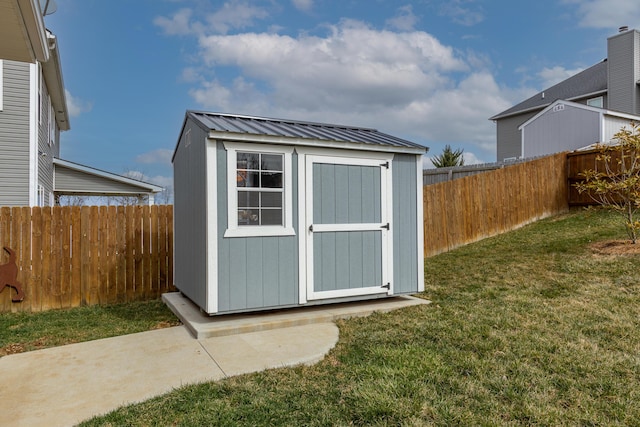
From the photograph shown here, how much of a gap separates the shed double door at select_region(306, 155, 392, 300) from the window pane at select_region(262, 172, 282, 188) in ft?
1.18

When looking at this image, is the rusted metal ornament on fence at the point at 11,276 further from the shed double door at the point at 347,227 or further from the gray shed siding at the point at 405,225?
the gray shed siding at the point at 405,225

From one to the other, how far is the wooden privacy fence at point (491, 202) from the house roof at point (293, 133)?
371 cm

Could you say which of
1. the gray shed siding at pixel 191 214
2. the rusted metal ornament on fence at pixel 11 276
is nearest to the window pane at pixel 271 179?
the gray shed siding at pixel 191 214

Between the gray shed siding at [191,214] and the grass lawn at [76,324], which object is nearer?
the grass lawn at [76,324]

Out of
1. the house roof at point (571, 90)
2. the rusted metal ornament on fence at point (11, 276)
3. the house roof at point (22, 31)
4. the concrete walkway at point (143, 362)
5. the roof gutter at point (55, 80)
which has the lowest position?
the concrete walkway at point (143, 362)

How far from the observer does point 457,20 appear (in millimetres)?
10320

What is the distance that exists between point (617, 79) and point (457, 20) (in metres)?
13.0

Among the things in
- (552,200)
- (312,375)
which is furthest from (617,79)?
(312,375)

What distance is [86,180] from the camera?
477 inches

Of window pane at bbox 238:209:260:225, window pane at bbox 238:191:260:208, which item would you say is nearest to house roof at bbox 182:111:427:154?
window pane at bbox 238:191:260:208

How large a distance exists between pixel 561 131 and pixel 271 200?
50.6ft

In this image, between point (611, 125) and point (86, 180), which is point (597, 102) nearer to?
point (611, 125)

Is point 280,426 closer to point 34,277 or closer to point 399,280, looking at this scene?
point 399,280

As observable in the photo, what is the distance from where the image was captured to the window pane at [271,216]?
4789mm
